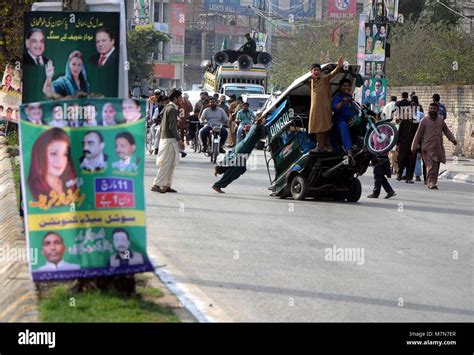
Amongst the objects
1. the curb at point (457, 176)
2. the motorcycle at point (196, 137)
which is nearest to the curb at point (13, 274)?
the curb at point (457, 176)

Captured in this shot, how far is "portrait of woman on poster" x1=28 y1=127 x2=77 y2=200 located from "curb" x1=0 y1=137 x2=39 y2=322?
34.7 inches

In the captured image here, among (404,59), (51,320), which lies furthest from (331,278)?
(404,59)

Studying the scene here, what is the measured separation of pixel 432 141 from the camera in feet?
74.8

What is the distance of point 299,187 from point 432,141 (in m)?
5.57

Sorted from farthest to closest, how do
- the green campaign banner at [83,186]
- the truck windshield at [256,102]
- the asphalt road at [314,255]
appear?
the truck windshield at [256,102]
the asphalt road at [314,255]
the green campaign banner at [83,186]

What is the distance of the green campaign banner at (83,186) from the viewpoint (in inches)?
315

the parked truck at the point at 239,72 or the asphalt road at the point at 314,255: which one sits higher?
the parked truck at the point at 239,72

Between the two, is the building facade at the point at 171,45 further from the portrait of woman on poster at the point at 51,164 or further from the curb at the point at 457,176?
the portrait of woman on poster at the point at 51,164

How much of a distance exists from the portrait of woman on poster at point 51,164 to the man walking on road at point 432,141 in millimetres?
15465

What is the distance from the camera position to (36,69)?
38.7 ft

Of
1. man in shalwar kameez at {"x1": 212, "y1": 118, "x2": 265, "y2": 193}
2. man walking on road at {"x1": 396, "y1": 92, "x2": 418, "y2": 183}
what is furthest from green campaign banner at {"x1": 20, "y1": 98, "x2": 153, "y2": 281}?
man walking on road at {"x1": 396, "y1": 92, "x2": 418, "y2": 183}

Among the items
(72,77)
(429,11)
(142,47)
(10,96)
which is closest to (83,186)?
(72,77)

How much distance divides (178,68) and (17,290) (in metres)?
100
